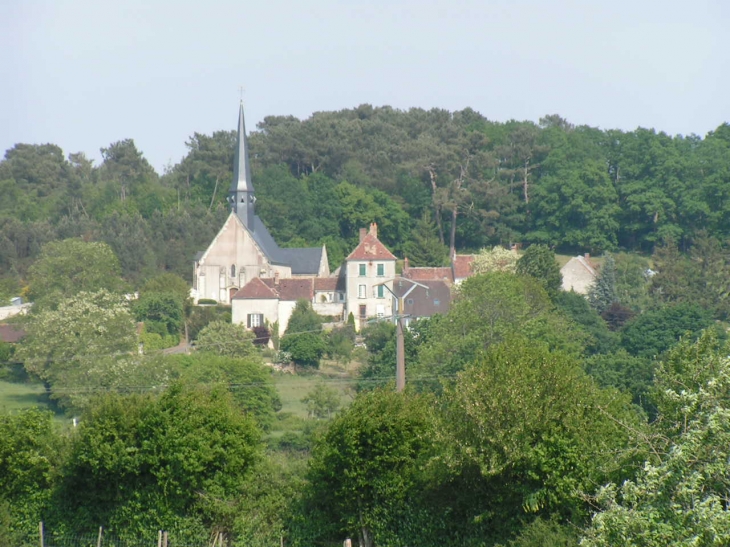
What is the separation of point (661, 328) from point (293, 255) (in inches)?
961

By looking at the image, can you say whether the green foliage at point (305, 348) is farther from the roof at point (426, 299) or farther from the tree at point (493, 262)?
the tree at point (493, 262)

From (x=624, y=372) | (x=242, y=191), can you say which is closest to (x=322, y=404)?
(x=624, y=372)

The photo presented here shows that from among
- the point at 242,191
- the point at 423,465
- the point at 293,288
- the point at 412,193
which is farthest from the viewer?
the point at 412,193

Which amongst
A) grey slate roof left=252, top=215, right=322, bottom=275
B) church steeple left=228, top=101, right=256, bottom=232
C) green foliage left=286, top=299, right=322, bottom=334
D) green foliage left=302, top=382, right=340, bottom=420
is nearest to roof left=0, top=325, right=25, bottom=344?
green foliage left=286, top=299, right=322, bottom=334

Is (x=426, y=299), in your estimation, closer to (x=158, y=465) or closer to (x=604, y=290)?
(x=604, y=290)

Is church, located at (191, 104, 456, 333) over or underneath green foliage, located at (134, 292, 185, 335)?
over

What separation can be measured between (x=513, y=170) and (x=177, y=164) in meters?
26.8

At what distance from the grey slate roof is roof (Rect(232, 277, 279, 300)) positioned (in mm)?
6646

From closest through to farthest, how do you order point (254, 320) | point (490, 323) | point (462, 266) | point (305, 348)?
point (490, 323), point (305, 348), point (254, 320), point (462, 266)

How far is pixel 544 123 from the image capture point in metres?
89.5

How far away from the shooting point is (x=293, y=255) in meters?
67.8

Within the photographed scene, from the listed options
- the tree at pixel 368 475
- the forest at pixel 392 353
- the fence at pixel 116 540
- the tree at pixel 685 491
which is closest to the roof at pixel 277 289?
the forest at pixel 392 353

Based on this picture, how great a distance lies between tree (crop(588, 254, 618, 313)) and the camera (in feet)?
197

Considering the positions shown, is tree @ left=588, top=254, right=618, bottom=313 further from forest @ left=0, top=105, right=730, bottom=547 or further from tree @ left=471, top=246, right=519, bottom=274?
tree @ left=471, top=246, right=519, bottom=274
